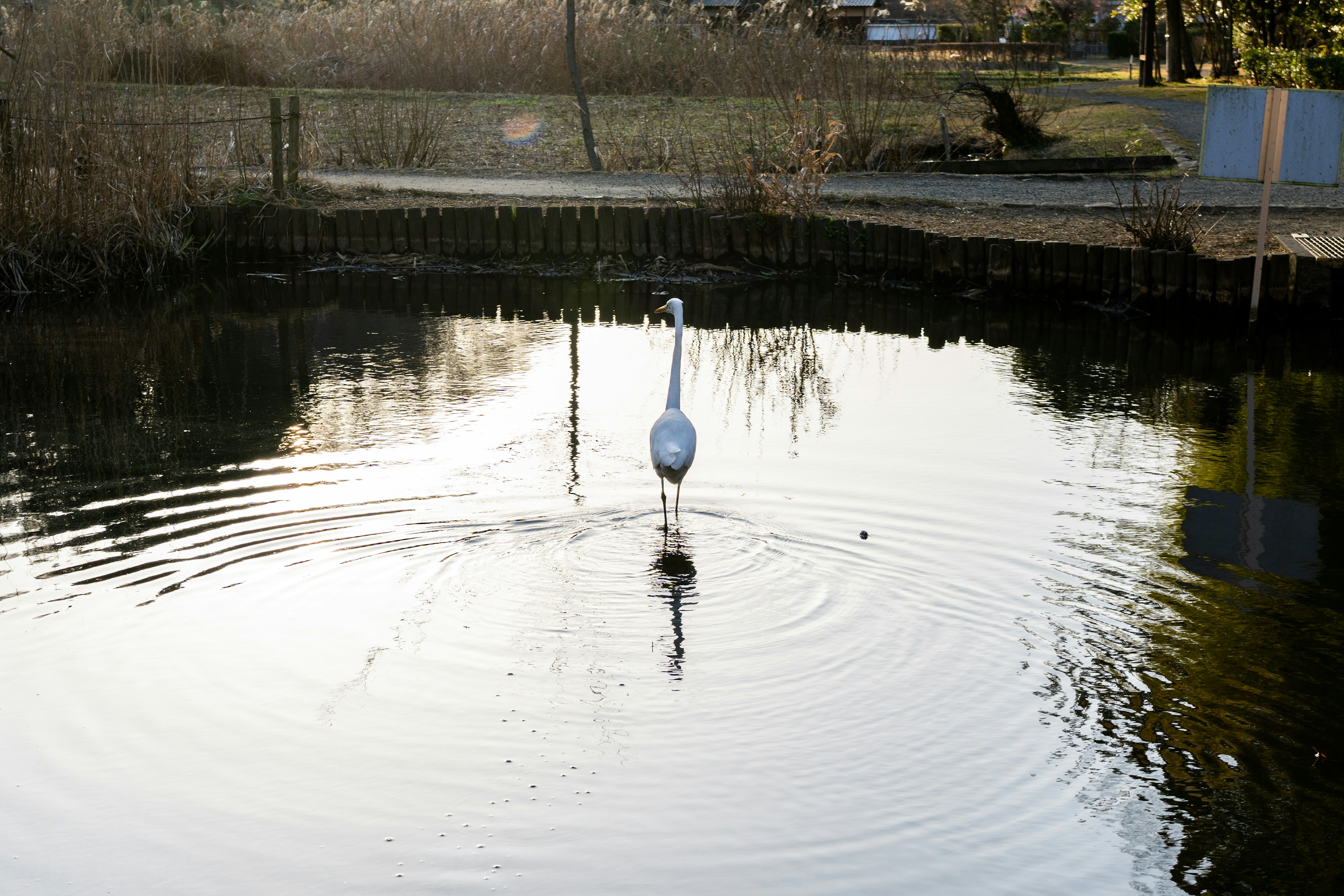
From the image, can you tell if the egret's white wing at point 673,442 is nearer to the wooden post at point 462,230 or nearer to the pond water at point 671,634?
the pond water at point 671,634

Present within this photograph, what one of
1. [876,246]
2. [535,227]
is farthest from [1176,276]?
[535,227]

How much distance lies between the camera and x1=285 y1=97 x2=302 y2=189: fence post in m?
12.1

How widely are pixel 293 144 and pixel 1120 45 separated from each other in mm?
42429

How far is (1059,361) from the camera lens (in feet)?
27.3

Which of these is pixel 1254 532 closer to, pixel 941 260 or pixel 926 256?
pixel 941 260

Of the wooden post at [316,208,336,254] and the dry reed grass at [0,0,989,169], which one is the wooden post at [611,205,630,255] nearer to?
the wooden post at [316,208,336,254]

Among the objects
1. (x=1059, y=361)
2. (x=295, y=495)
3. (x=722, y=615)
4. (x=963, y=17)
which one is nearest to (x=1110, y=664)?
(x=722, y=615)

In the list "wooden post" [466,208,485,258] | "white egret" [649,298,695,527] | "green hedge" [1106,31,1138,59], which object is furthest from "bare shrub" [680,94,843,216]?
"green hedge" [1106,31,1138,59]

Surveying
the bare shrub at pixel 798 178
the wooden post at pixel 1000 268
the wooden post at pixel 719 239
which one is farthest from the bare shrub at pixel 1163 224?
the wooden post at pixel 719 239

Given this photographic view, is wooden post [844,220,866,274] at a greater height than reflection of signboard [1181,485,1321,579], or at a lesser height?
greater

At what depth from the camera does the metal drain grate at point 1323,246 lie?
893cm

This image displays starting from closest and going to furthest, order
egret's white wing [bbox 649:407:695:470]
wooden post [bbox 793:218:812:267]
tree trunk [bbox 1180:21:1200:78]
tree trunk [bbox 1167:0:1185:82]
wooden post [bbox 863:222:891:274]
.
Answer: egret's white wing [bbox 649:407:695:470] → wooden post [bbox 863:222:891:274] → wooden post [bbox 793:218:812:267] → tree trunk [bbox 1167:0:1185:82] → tree trunk [bbox 1180:21:1200:78]

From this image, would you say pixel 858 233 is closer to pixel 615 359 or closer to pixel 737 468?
pixel 615 359

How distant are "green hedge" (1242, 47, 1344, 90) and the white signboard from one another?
1340 centimetres
